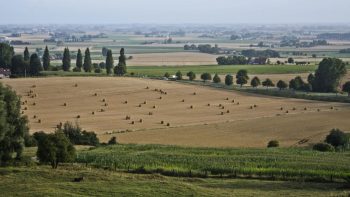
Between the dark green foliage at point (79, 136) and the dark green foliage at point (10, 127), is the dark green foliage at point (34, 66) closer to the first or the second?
the dark green foliage at point (79, 136)

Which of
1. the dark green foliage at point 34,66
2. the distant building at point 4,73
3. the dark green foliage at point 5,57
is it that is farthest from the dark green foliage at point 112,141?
the dark green foliage at point 5,57

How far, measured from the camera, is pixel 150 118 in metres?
60.0

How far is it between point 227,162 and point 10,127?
12643mm

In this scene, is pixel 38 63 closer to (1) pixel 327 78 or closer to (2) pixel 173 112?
(2) pixel 173 112

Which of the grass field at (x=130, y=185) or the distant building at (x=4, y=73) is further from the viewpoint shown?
the distant building at (x=4, y=73)

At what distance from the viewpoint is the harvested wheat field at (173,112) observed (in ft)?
168

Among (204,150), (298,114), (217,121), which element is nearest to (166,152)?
(204,150)

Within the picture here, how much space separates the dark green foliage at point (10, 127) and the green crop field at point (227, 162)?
12.3 ft

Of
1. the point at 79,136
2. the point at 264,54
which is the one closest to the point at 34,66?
the point at 79,136

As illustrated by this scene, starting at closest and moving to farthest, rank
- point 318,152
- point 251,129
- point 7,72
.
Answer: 1. point 318,152
2. point 251,129
3. point 7,72

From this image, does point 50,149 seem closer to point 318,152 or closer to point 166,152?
point 166,152

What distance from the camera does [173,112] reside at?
63.7 metres

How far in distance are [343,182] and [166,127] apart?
26002mm

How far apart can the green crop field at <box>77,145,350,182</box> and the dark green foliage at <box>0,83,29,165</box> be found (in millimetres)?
3736
